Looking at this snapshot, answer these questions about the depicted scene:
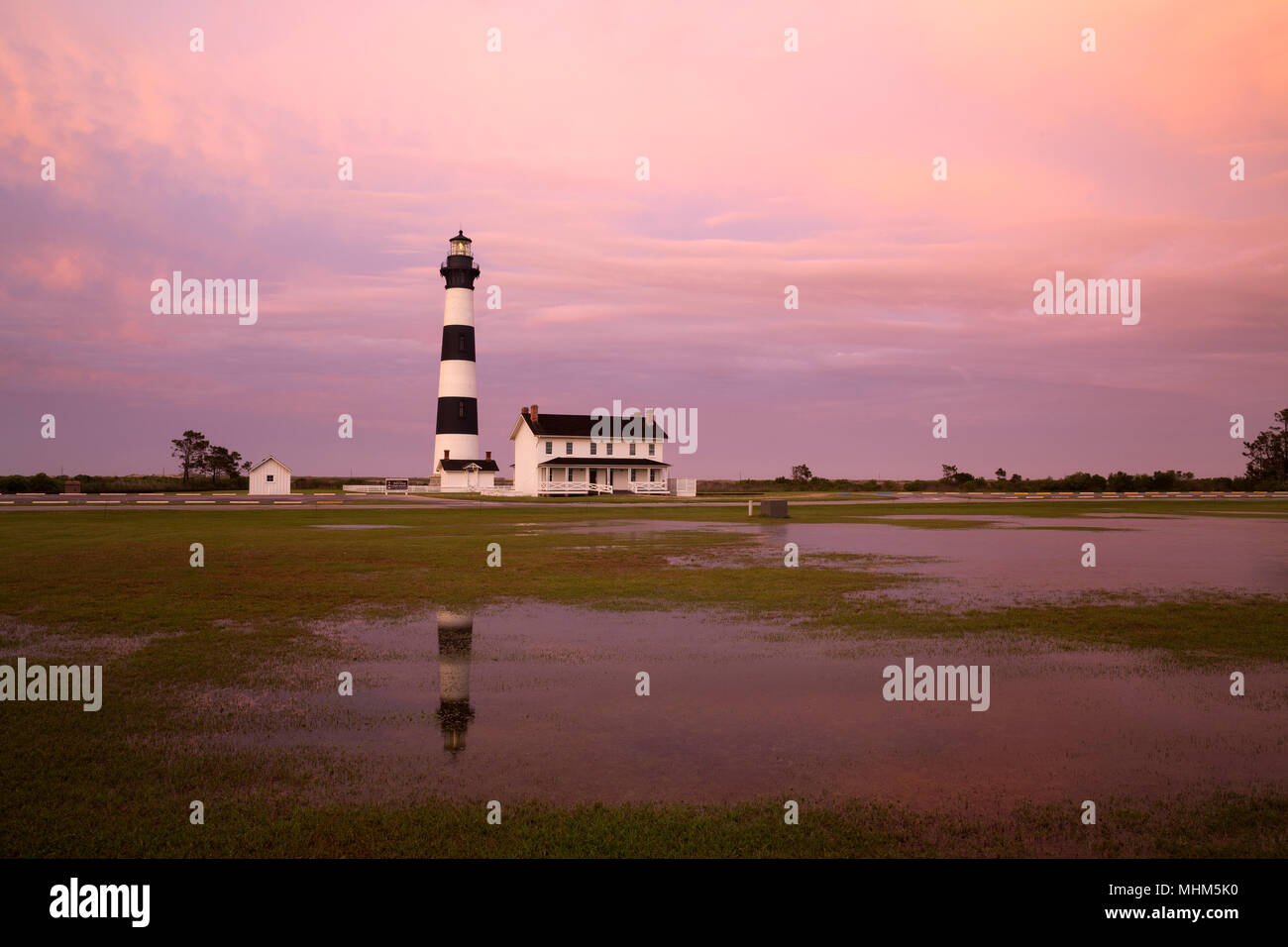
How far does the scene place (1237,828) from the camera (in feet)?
18.1

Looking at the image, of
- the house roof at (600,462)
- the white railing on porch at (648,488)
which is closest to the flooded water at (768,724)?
the house roof at (600,462)

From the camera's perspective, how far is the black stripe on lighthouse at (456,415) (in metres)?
72.9

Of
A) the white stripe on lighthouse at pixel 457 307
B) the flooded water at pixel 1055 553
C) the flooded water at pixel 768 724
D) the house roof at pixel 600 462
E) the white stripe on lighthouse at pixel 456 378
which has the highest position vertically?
the white stripe on lighthouse at pixel 457 307

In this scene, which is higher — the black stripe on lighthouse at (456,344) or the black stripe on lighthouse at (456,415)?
the black stripe on lighthouse at (456,344)

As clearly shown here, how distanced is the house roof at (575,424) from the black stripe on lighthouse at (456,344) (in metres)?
7.48

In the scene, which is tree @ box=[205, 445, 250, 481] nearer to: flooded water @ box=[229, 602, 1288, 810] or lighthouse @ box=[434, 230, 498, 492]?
lighthouse @ box=[434, 230, 498, 492]

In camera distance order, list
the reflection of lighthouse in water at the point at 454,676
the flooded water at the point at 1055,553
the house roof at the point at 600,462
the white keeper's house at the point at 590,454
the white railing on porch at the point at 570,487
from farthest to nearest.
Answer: the white keeper's house at the point at 590,454 → the house roof at the point at 600,462 → the white railing on porch at the point at 570,487 → the flooded water at the point at 1055,553 → the reflection of lighthouse in water at the point at 454,676

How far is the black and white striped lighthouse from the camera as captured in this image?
72.3 meters

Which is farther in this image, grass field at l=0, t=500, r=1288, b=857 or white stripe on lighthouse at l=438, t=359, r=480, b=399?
white stripe on lighthouse at l=438, t=359, r=480, b=399

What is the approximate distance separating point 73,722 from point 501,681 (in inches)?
163

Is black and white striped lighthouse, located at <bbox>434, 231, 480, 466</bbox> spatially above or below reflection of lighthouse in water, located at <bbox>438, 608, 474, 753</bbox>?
above

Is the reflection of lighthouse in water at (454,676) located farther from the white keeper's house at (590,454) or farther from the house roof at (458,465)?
the house roof at (458,465)

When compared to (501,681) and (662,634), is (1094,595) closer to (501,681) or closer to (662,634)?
(662,634)

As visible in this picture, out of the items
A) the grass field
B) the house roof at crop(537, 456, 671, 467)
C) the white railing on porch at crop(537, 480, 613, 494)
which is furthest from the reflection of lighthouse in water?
the house roof at crop(537, 456, 671, 467)
